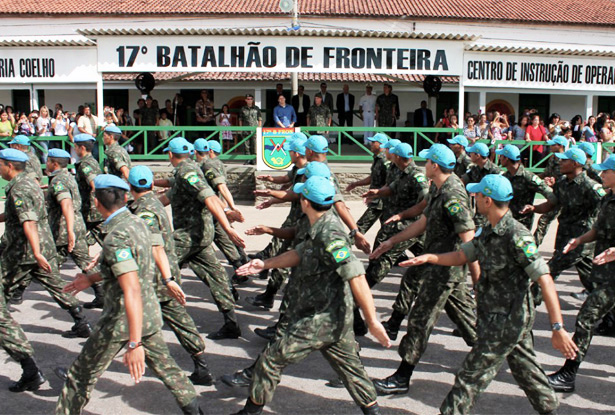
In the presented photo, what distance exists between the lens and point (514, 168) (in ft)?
28.0

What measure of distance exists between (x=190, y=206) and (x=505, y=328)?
3.38 metres

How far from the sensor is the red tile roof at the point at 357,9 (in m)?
31.9

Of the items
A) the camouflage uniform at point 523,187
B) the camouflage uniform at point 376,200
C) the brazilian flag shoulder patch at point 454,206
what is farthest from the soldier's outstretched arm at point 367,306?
the camouflage uniform at point 376,200

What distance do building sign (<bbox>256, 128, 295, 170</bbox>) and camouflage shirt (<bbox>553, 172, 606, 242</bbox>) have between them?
27.8 ft

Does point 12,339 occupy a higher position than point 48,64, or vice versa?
point 48,64

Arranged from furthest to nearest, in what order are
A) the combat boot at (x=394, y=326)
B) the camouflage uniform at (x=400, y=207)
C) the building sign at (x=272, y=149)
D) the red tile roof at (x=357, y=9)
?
the red tile roof at (x=357, y=9) < the building sign at (x=272, y=149) < the camouflage uniform at (x=400, y=207) < the combat boot at (x=394, y=326)

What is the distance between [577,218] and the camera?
7590 millimetres

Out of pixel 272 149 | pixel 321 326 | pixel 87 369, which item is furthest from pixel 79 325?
pixel 272 149

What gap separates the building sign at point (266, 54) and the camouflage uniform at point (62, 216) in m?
8.30

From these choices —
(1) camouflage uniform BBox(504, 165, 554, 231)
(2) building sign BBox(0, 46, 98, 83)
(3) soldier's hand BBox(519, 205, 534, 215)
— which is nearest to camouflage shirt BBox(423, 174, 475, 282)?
(3) soldier's hand BBox(519, 205, 534, 215)

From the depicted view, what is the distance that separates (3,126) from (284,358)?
A: 13.8 m

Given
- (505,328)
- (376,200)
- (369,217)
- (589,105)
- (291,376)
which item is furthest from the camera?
(589,105)

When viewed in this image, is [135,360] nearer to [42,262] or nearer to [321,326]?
[321,326]

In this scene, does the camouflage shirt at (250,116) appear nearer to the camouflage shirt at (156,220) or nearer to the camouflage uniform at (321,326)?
the camouflage shirt at (156,220)
